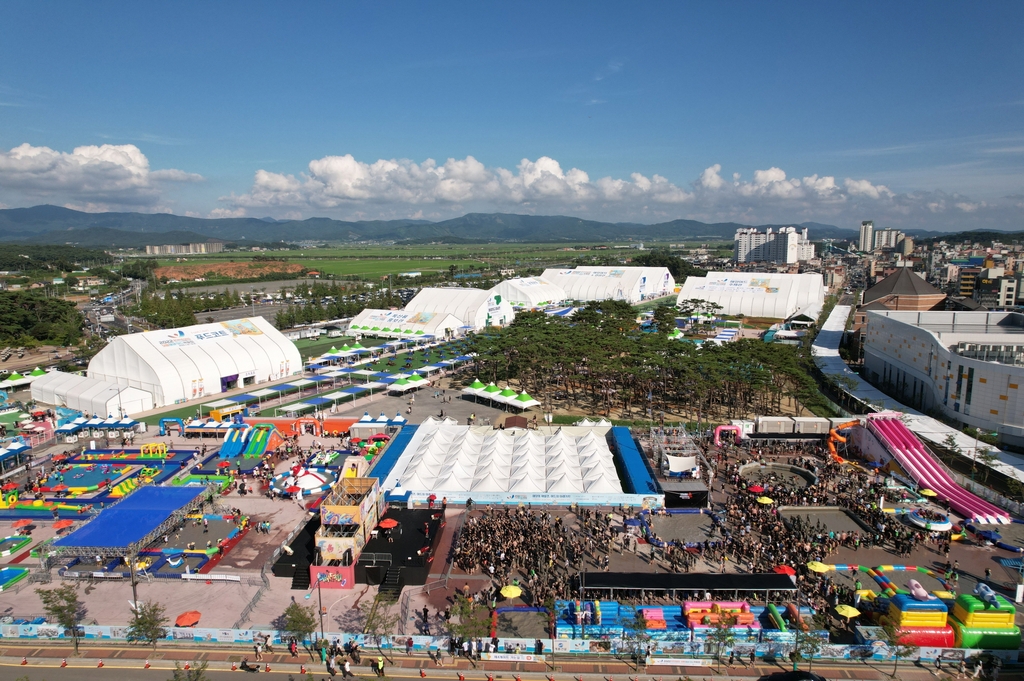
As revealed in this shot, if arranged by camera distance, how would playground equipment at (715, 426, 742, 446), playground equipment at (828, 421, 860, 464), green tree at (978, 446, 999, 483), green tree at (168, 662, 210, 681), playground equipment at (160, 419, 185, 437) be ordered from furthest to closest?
playground equipment at (160, 419, 185, 437) < playground equipment at (715, 426, 742, 446) < playground equipment at (828, 421, 860, 464) < green tree at (978, 446, 999, 483) < green tree at (168, 662, 210, 681)

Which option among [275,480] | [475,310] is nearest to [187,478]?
[275,480]

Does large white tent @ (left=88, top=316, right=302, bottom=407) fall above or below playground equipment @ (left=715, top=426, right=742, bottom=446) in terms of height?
above

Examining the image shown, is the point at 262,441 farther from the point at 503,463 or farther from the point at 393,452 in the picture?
the point at 503,463

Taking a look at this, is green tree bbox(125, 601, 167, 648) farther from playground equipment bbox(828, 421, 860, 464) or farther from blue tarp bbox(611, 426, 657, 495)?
playground equipment bbox(828, 421, 860, 464)

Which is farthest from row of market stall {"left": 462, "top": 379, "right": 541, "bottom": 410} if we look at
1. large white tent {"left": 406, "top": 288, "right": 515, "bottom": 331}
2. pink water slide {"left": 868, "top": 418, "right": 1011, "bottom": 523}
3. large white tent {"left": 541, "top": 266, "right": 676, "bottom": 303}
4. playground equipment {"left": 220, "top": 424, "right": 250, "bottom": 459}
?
large white tent {"left": 541, "top": 266, "right": 676, "bottom": 303}

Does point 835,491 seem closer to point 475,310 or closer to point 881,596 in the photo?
point 881,596

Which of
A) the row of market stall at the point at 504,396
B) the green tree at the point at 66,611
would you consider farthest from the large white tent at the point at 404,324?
the green tree at the point at 66,611
